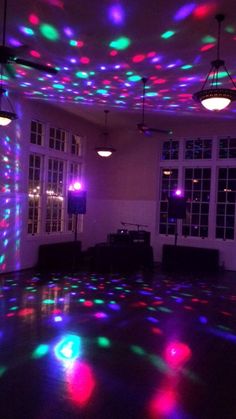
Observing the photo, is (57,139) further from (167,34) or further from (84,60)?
(167,34)

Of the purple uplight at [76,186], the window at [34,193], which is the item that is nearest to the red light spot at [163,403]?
the window at [34,193]

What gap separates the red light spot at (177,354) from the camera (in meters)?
3.46

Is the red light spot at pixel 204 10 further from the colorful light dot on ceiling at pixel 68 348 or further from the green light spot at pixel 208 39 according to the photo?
the colorful light dot on ceiling at pixel 68 348

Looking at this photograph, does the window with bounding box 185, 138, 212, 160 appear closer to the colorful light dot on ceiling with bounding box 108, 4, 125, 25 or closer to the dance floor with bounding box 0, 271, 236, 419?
the dance floor with bounding box 0, 271, 236, 419

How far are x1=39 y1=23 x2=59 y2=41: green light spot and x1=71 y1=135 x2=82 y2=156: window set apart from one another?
556 centimetres

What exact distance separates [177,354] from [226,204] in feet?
20.8

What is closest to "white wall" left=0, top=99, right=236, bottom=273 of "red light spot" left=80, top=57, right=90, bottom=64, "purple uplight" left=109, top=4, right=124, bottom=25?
"red light spot" left=80, top=57, right=90, bottom=64

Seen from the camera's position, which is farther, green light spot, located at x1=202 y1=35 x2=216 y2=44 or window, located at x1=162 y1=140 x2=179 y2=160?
window, located at x1=162 y1=140 x2=179 y2=160

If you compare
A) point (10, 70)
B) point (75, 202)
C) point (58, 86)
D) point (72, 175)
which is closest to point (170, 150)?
point (72, 175)

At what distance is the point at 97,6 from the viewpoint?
11.7 ft

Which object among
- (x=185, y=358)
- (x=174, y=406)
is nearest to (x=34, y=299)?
(x=185, y=358)

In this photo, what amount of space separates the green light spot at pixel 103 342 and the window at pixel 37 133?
18.2 ft

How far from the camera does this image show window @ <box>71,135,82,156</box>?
9875 millimetres

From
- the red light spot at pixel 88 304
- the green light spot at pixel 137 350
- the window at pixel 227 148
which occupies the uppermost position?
the window at pixel 227 148
